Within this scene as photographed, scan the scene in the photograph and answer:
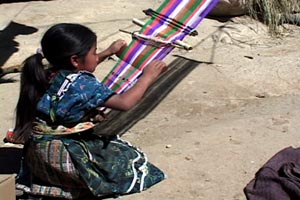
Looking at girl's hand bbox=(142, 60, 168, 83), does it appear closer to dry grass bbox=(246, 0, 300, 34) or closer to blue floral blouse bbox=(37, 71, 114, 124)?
blue floral blouse bbox=(37, 71, 114, 124)

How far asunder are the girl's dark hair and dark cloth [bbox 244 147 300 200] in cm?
112

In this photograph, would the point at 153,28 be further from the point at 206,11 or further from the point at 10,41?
the point at 10,41

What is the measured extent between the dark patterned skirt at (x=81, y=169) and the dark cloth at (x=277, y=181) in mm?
515

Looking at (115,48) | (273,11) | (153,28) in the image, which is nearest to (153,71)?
(115,48)

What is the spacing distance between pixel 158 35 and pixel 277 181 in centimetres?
130

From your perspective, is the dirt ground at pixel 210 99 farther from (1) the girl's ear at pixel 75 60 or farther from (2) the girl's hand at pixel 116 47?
(1) the girl's ear at pixel 75 60

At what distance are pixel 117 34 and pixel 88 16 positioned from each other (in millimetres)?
738

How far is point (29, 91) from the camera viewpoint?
127 inches

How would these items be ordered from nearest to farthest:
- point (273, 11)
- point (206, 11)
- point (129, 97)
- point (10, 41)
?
point (129, 97) < point (206, 11) < point (10, 41) < point (273, 11)

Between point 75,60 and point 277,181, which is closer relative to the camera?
point 75,60

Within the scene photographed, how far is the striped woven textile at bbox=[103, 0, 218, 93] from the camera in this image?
3842mm

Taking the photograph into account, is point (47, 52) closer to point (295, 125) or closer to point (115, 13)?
point (295, 125)

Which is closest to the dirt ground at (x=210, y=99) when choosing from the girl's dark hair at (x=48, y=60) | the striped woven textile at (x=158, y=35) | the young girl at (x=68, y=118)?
the young girl at (x=68, y=118)

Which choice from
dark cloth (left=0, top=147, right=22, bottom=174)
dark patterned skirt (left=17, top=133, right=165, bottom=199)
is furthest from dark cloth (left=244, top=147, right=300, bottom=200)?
dark cloth (left=0, top=147, right=22, bottom=174)
